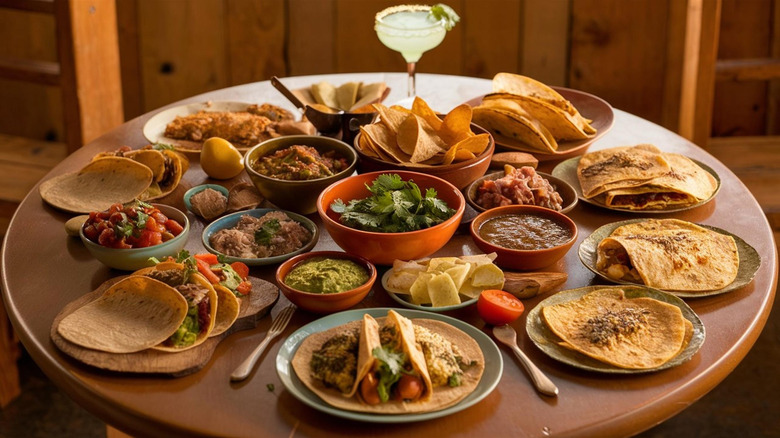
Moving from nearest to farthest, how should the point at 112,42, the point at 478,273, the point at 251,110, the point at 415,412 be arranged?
the point at 415,412
the point at 478,273
the point at 251,110
the point at 112,42

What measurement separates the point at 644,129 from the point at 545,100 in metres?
0.50

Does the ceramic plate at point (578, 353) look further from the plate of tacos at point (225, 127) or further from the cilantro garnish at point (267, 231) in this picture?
the plate of tacos at point (225, 127)

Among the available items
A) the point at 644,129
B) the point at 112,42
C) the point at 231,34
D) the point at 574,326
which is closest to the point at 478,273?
the point at 574,326

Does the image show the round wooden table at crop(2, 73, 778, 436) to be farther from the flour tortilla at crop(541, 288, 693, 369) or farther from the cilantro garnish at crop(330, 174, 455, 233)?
the cilantro garnish at crop(330, 174, 455, 233)

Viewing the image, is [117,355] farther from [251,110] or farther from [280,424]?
[251,110]

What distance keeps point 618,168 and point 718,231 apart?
1.28ft

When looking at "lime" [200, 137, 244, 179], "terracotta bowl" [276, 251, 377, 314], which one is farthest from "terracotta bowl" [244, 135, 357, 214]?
"terracotta bowl" [276, 251, 377, 314]

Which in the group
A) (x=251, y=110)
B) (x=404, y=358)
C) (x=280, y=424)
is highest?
(x=251, y=110)

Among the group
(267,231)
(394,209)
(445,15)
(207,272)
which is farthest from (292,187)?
(445,15)

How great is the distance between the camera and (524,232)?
2277mm

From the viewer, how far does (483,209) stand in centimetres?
241

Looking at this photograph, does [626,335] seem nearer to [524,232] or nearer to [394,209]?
[524,232]

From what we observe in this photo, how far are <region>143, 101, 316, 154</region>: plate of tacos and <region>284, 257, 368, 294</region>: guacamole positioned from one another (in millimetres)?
922

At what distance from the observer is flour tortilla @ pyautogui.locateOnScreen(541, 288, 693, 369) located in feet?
5.90
